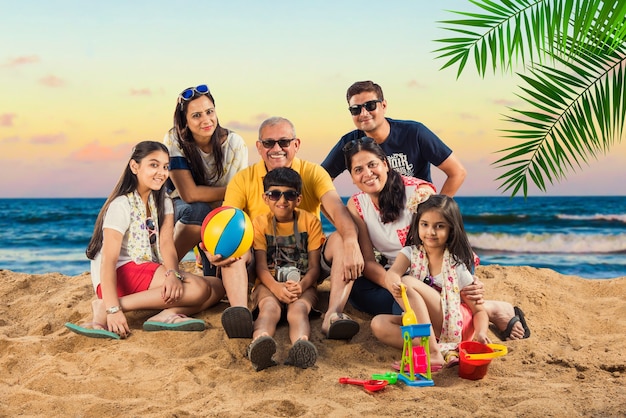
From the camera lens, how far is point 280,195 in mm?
4328

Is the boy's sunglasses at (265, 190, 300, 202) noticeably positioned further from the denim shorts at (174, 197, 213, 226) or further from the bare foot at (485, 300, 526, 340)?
the bare foot at (485, 300, 526, 340)

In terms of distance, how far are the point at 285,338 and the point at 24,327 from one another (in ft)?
7.92

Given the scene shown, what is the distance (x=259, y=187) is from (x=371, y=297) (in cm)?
120

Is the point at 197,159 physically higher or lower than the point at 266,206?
higher

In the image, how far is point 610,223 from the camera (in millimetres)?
19500

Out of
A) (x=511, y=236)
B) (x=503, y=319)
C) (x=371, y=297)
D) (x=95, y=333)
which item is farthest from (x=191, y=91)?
(x=511, y=236)

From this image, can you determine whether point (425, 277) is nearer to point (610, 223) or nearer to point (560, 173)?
point (560, 173)

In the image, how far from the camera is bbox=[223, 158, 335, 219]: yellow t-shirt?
15.5ft

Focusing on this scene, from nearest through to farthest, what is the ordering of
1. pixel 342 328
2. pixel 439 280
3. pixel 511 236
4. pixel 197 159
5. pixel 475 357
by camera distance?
1. pixel 475 357
2. pixel 439 280
3. pixel 342 328
4. pixel 197 159
5. pixel 511 236

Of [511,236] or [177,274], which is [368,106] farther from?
[511,236]

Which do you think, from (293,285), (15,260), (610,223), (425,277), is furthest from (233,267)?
(610,223)

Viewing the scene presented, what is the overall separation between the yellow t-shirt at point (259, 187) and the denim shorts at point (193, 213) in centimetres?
55

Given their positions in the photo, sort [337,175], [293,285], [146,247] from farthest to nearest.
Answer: [337,175]
[146,247]
[293,285]

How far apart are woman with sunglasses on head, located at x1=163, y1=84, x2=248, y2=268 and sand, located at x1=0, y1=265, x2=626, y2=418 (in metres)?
0.84
